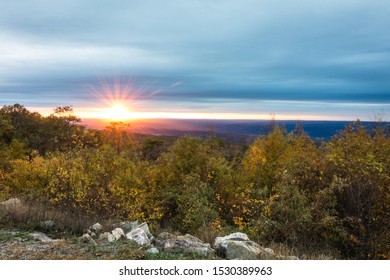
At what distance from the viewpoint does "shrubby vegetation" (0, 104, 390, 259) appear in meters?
14.3

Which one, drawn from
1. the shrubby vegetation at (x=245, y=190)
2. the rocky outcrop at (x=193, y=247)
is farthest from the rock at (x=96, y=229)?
the shrubby vegetation at (x=245, y=190)

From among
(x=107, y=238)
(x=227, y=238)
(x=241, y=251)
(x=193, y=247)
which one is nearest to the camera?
(x=241, y=251)

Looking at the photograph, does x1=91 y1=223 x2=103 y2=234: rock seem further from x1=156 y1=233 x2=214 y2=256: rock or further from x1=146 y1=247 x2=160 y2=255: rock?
x1=146 y1=247 x2=160 y2=255: rock

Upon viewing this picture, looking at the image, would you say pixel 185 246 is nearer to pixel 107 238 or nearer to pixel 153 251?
pixel 153 251

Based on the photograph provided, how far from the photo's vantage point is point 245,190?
20.5 m

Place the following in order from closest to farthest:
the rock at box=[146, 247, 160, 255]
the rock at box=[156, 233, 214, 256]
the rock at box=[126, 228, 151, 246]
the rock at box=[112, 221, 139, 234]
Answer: the rock at box=[146, 247, 160, 255] → the rock at box=[156, 233, 214, 256] → the rock at box=[126, 228, 151, 246] → the rock at box=[112, 221, 139, 234]

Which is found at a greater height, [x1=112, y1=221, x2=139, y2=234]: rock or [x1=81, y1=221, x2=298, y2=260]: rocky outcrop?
[x1=81, y1=221, x2=298, y2=260]: rocky outcrop

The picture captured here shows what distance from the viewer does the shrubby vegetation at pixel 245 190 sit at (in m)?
14.3

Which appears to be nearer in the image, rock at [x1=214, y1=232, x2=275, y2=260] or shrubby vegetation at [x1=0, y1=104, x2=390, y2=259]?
rock at [x1=214, y1=232, x2=275, y2=260]

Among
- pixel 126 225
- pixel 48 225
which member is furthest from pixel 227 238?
pixel 48 225

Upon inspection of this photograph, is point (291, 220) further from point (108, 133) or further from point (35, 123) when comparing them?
point (35, 123)

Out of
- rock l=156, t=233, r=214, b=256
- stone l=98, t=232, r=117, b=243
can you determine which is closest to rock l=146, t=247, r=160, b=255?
rock l=156, t=233, r=214, b=256

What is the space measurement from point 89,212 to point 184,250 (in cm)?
776

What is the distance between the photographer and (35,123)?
6519cm
